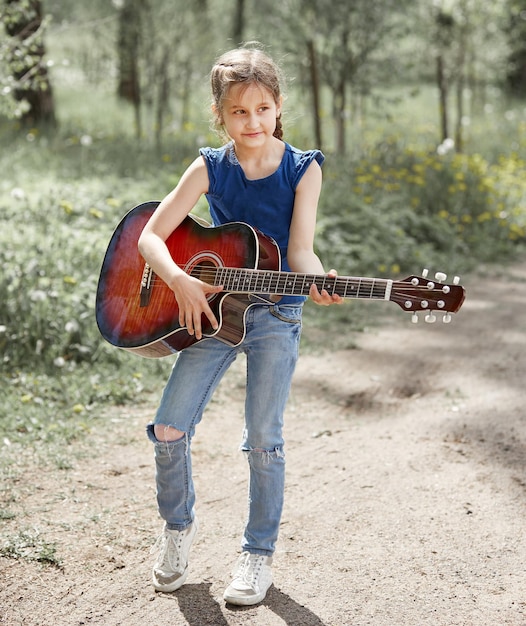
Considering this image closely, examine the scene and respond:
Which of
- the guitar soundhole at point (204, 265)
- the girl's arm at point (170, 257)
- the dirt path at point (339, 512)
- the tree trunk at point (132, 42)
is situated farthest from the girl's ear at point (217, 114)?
the tree trunk at point (132, 42)

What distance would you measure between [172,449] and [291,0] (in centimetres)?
954

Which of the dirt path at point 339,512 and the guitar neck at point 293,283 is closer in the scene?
the guitar neck at point 293,283

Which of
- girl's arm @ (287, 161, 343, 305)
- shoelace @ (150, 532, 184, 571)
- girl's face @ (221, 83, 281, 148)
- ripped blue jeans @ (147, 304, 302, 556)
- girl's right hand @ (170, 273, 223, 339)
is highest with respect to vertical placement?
girl's face @ (221, 83, 281, 148)

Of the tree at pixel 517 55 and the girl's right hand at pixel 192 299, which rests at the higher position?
the tree at pixel 517 55

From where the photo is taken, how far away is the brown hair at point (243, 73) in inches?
105

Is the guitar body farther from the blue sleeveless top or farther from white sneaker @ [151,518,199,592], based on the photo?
white sneaker @ [151,518,199,592]

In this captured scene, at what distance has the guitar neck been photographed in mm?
2494

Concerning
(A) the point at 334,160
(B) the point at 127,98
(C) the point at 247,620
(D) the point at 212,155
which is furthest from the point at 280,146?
(B) the point at 127,98

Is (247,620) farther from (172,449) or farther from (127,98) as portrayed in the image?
(127,98)

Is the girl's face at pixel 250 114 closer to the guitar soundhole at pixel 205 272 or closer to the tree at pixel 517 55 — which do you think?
the guitar soundhole at pixel 205 272

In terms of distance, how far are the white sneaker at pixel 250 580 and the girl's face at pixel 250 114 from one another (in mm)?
1384

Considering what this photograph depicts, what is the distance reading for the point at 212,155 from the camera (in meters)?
2.81

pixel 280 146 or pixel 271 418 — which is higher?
pixel 280 146

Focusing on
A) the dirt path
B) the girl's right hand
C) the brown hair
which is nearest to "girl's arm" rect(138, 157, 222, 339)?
the girl's right hand
